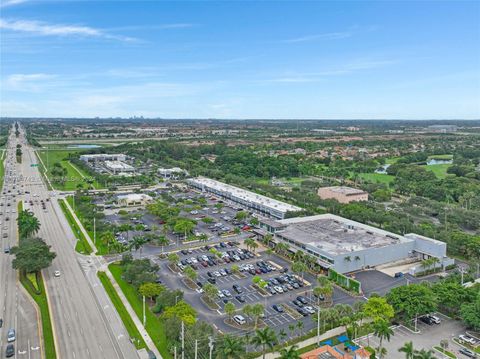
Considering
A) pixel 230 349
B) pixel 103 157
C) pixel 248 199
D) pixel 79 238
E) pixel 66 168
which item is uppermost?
pixel 103 157

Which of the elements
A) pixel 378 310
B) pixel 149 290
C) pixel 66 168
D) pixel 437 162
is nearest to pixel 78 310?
pixel 149 290

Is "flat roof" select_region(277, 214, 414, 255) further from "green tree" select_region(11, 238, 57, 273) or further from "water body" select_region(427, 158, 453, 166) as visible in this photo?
"water body" select_region(427, 158, 453, 166)

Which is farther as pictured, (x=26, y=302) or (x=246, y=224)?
(x=246, y=224)

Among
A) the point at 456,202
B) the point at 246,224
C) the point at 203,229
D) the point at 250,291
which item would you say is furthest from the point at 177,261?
the point at 456,202

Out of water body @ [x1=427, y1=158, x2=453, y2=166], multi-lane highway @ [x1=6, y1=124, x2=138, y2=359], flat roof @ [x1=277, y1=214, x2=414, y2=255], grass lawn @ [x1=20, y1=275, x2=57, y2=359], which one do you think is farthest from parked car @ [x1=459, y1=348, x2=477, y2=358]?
water body @ [x1=427, y1=158, x2=453, y2=166]

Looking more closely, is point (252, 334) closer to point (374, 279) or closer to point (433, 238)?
point (374, 279)

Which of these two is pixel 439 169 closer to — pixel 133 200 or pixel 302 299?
pixel 133 200

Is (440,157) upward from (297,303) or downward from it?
upward
